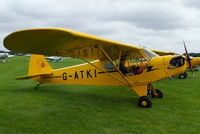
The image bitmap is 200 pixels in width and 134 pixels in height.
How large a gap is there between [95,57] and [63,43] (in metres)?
2.27

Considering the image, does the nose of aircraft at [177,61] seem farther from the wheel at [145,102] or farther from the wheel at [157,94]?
the wheel at [157,94]

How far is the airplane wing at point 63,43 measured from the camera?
12.0 feet

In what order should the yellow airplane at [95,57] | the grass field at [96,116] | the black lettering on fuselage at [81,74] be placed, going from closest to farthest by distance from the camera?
the grass field at [96,116] → the yellow airplane at [95,57] → the black lettering on fuselage at [81,74]

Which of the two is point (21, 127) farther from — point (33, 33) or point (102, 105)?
point (102, 105)

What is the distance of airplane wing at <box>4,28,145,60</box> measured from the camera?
144 inches

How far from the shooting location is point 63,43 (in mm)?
4516

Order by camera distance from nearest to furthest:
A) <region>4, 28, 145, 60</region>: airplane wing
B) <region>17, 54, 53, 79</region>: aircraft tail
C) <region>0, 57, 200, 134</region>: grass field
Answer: <region>4, 28, 145, 60</region>: airplane wing, <region>0, 57, 200, 134</region>: grass field, <region>17, 54, 53, 79</region>: aircraft tail

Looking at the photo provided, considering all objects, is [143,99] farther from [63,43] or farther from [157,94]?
[63,43]

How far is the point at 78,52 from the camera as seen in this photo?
18.4ft

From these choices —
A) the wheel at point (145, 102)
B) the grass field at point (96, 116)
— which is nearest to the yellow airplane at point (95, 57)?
the wheel at point (145, 102)

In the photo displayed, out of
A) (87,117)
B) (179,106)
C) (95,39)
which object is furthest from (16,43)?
(179,106)

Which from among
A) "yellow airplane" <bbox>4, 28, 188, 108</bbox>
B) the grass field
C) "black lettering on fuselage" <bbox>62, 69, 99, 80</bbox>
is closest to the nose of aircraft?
"yellow airplane" <bbox>4, 28, 188, 108</bbox>

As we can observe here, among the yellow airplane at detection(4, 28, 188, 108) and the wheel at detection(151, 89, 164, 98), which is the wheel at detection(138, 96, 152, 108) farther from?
the wheel at detection(151, 89, 164, 98)

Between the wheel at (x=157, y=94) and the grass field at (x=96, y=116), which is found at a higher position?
the wheel at (x=157, y=94)
